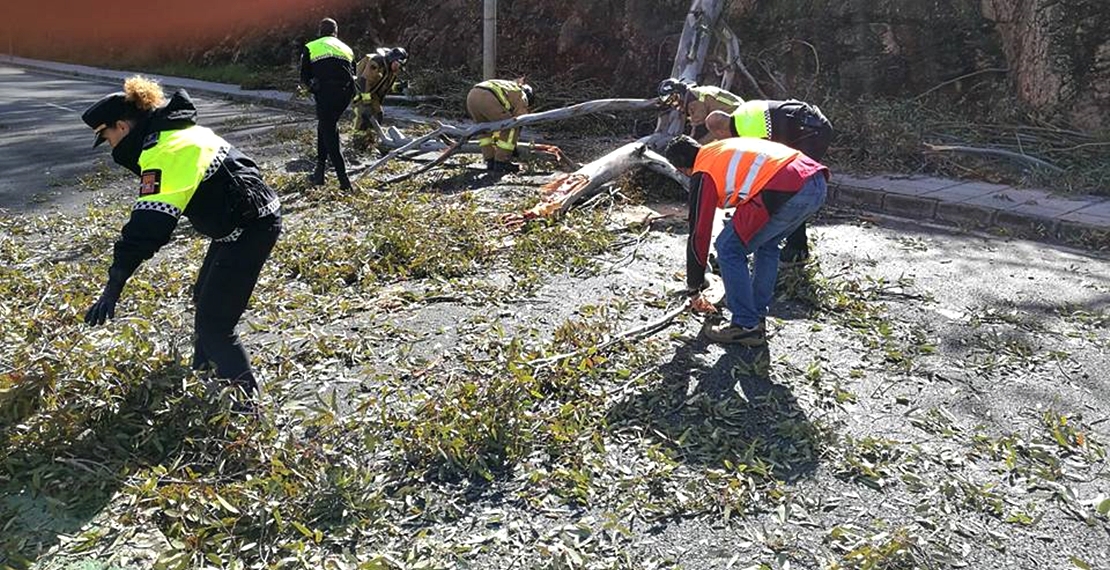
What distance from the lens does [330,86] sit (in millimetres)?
8375

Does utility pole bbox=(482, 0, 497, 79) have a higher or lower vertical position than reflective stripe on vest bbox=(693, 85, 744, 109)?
higher

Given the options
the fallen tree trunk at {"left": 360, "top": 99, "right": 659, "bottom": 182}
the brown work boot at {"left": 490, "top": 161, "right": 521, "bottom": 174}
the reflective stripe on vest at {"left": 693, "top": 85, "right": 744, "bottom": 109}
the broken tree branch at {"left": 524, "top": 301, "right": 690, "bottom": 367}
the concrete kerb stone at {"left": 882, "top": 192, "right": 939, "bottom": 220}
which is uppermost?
the reflective stripe on vest at {"left": 693, "top": 85, "right": 744, "bottom": 109}

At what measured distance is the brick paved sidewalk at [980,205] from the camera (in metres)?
7.02

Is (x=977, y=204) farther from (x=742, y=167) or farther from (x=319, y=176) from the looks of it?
(x=319, y=176)

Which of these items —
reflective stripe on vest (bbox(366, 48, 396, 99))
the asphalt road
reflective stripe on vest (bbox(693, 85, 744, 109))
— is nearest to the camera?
reflective stripe on vest (bbox(693, 85, 744, 109))

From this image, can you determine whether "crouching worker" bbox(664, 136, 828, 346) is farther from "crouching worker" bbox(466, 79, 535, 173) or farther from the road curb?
"crouching worker" bbox(466, 79, 535, 173)

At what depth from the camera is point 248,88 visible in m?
18.2

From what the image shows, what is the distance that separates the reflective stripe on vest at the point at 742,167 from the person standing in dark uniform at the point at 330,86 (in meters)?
4.95

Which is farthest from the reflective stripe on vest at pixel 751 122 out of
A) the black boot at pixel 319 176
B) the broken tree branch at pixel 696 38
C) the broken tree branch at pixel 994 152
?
the black boot at pixel 319 176

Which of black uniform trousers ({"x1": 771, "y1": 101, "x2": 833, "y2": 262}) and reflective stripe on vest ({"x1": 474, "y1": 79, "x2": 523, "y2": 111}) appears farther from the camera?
reflective stripe on vest ({"x1": 474, "y1": 79, "x2": 523, "y2": 111})

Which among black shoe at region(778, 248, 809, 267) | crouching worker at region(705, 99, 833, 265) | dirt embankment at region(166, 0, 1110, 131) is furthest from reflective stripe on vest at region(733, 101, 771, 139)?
dirt embankment at region(166, 0, 1110, 131)

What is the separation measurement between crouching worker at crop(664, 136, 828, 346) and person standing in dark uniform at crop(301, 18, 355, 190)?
15.6ft

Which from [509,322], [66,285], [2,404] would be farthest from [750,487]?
[66,285]

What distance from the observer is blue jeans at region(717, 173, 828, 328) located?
4.36 m
